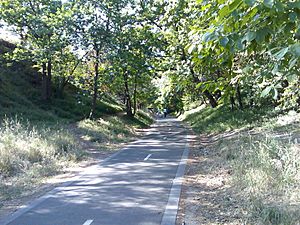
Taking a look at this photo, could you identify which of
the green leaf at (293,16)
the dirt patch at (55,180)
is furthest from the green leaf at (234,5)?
the dirt patch at (55,180)

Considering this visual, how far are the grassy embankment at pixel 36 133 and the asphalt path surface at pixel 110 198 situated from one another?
1.20m

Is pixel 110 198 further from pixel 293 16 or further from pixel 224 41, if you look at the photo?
pixel 293 16

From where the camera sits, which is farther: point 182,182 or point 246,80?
point 182,182

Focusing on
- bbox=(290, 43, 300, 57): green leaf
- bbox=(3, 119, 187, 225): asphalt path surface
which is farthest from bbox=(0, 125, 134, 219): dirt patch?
bbox=(290, 43, 300, 57): green leaf

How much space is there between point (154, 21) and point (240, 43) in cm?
2272

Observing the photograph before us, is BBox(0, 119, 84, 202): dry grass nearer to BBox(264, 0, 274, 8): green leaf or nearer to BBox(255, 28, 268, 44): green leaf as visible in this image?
BBox(255, 28, 268, 44): green leaf

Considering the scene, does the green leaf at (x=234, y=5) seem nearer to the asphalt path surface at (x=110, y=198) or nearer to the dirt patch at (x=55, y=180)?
the asphalt path surface at (x=110, y=198)

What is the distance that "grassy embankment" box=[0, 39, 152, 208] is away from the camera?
31.2ft

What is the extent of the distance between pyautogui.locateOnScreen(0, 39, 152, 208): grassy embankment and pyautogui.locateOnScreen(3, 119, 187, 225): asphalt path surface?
3.94 ft

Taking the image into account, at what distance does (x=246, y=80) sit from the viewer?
14.4 feet

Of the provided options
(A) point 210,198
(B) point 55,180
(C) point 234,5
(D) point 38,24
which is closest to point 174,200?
(A) point 210,198

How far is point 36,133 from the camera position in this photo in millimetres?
12594

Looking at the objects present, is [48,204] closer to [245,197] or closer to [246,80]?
[245,197]

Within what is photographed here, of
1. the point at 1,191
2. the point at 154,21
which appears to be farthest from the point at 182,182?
the point at 154,21
